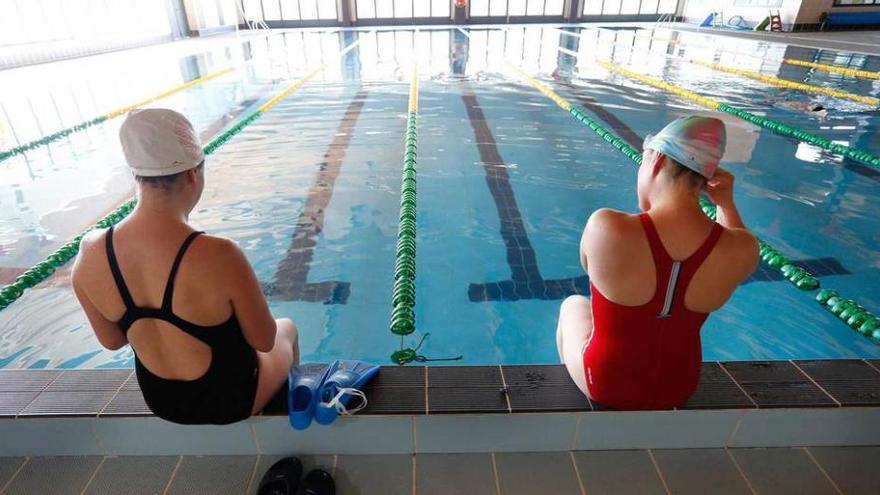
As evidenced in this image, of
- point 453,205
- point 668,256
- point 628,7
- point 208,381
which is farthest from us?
point 628,7

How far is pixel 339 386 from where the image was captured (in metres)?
1.77

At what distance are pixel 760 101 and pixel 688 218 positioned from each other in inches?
310

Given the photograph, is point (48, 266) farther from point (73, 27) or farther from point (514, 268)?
point (73, 27)

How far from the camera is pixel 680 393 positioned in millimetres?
1684

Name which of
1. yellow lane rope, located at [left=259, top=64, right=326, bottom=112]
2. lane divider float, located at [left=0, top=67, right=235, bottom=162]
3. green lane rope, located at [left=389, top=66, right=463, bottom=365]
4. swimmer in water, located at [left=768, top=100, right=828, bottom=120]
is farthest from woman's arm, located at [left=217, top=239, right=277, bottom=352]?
swimmer in water, located at [left=768, top=100, right=828, bottom=120]

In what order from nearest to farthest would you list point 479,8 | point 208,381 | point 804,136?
1. point 208,381
2. point 804,136
3. point 479,8

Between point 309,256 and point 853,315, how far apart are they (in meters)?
3.28

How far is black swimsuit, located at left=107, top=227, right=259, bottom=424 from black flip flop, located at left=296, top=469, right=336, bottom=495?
29 cm

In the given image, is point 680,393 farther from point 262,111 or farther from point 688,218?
point 262,111

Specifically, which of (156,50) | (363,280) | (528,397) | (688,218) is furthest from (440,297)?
(156,50)

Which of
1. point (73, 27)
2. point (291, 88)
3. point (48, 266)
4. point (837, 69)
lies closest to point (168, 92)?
point (291, 88)

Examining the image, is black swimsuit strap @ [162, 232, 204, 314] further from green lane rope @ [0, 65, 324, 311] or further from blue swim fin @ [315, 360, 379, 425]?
green lane rope @ [0, 65, 324, 311]

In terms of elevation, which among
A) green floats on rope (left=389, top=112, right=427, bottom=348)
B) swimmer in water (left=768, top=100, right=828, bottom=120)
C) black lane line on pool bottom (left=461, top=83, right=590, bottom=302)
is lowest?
black lane line on pool bottom (left=461, top=83, right=590, bottom=302)

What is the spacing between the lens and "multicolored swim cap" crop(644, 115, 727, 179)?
50.4 inches
